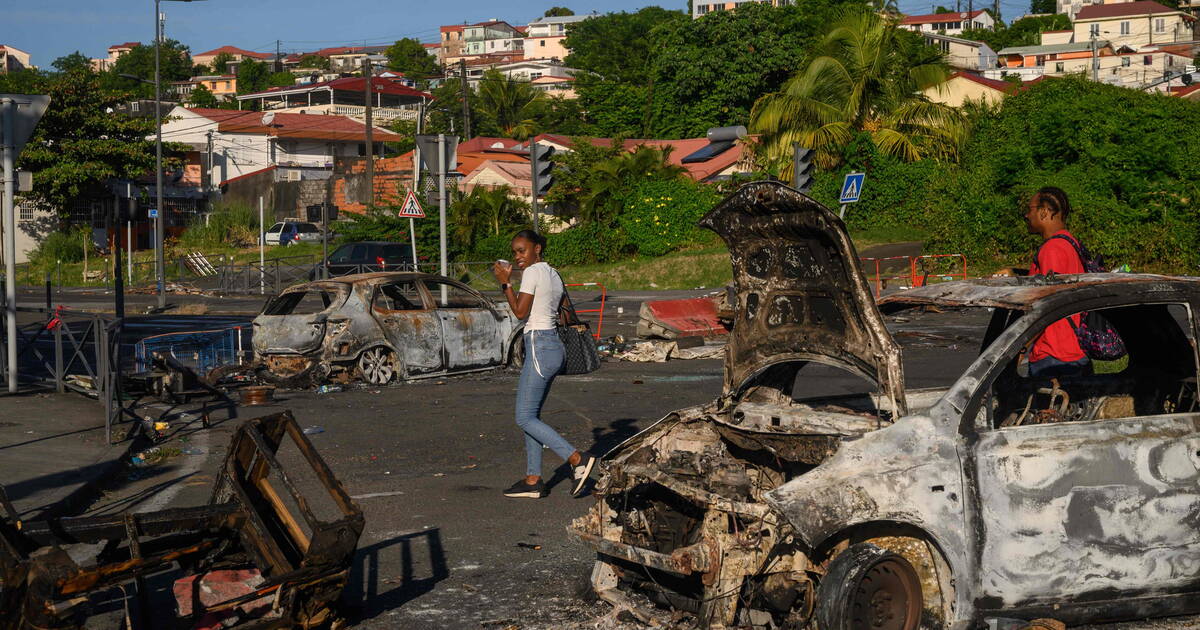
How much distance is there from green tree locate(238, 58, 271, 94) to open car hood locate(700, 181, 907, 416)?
13097 centimetres

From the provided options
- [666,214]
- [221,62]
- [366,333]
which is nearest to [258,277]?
[666,214]

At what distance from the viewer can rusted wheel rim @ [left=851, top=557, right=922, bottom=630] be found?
4.52m

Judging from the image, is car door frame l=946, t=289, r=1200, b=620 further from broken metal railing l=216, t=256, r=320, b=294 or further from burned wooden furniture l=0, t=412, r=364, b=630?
broken metal railing l=216, t=256, r=320, b=294

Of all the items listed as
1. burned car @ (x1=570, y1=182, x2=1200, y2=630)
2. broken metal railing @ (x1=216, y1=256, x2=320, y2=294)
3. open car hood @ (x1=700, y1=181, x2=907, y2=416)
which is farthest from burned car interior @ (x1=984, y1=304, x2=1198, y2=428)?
broken metal railing @ (x1=216, y1=256, x2=320, y2=294)

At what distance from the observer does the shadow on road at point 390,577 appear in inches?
224

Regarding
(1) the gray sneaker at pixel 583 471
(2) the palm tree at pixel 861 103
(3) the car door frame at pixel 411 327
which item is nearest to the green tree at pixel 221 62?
(2) the palm tree at pixel 861 103

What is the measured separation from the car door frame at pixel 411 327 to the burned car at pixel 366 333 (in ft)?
0.04

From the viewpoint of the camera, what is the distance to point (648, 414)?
11.8 m

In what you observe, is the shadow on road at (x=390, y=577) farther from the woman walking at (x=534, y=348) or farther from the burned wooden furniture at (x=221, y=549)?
the woman walking at (x=534, y=348)

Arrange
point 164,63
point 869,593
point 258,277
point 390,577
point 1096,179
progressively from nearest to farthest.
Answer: point 869,593
point 390,577
point 1096,179
point 258,277
point 164,63

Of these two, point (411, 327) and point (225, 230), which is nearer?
point (411, 327)

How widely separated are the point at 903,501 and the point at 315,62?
170687 millimetres

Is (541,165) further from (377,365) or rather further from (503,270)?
(503,270)

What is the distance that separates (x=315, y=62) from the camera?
166 m
